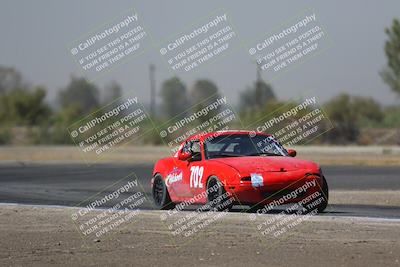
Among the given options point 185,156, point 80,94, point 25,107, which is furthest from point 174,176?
point 80,94

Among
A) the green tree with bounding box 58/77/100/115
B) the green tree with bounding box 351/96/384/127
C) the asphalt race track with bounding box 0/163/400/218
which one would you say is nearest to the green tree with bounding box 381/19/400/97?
the green tree with bounding box 351/96/384/127

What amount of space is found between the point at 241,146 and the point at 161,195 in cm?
191

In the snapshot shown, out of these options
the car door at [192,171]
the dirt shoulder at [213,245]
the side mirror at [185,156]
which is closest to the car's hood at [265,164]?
the car door at [192,171]

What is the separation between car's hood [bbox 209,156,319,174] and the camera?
15099 mm

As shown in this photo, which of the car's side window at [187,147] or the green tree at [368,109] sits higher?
the car's side window at [187,147]

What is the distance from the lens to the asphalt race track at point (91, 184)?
1728 centimetres

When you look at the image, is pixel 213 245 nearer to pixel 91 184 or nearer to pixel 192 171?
pixel 192 171

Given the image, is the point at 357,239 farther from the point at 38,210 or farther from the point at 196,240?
the point at 38,210

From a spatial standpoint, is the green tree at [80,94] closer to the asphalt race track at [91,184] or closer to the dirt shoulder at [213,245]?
the asphalt race track at [91,184]

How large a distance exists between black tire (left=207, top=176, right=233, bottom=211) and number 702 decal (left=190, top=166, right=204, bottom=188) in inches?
12.2

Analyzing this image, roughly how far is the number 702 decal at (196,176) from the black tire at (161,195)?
3.21 feet

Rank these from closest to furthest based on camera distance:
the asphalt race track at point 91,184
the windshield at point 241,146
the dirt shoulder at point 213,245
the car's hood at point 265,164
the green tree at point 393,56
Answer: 1. the dirt shoulder at point 213,245
2. the car's hood at point 265,164
3. the windshield at point 241,146
4. the asphalt race track at point 91,184
5. the green tree at point 393,56

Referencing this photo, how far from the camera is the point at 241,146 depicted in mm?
16344

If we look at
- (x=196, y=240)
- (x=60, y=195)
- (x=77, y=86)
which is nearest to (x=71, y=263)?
(x=196, y=240)
